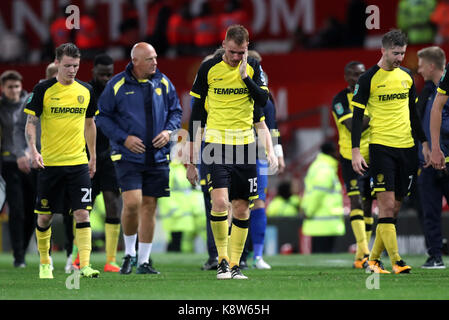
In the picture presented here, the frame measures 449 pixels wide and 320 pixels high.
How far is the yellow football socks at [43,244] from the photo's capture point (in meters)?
10.1

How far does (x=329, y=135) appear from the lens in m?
20.3

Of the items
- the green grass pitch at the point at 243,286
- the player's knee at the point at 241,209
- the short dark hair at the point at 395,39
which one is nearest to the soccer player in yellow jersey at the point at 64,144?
the green grass pitch at the point at 243,286

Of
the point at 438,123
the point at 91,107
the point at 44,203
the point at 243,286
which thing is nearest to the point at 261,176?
the point at 91,107

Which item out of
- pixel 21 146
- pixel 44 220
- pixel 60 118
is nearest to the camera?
pixel 60 118

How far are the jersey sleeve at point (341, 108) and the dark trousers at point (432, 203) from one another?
1061mm

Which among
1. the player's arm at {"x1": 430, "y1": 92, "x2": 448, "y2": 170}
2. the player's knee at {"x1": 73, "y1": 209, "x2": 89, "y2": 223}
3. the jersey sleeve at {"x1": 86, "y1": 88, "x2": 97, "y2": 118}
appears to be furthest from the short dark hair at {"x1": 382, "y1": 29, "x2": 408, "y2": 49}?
the player's knee at {"x1": 73, "y1": 209, "x2": 89, "y2": 223}

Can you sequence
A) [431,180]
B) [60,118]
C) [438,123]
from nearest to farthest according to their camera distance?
[438,123] < [60,118] < [431,180]

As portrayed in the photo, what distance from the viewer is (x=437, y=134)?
377 inches

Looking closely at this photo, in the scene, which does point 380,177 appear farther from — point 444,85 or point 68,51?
point 68,51

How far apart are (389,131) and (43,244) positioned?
138 inches

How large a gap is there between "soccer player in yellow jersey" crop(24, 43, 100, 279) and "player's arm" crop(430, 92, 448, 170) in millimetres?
3251
